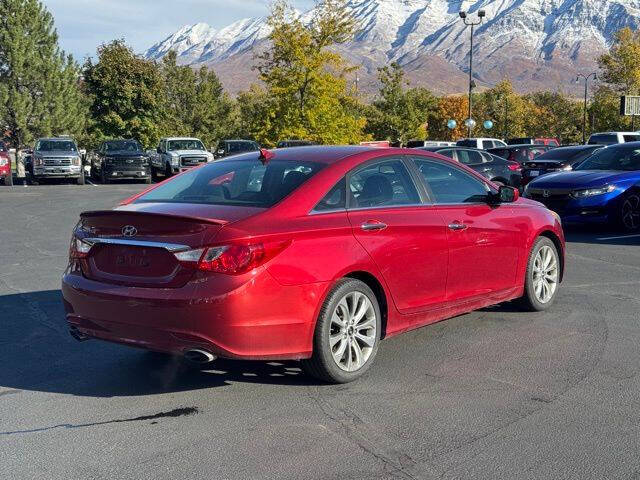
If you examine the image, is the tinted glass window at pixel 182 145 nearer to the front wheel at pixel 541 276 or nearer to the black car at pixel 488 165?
the black car at pixel 488 165

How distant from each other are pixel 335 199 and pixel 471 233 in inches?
57.7

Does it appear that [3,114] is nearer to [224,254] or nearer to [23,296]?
[23,296]

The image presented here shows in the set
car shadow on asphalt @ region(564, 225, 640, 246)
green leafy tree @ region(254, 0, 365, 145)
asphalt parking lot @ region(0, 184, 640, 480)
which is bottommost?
asphalt parking lot @ region(0, 184, 640, 480)

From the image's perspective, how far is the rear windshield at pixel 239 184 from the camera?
5273mm

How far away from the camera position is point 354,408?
4777 millimetres

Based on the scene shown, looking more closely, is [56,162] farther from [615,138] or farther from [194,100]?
[194,100]

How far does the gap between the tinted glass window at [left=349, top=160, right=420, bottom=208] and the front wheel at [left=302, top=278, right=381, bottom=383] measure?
25.7 inches

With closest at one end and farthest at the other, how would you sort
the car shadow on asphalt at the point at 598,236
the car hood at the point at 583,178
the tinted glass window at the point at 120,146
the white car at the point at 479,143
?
the car shadow on asphalt at the point at 598,236, the car hood at the point at 583,178, the tinted glass window at the point at 120,146, the white car at the point at 479,143

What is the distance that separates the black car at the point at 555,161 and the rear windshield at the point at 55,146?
1831 centimetres

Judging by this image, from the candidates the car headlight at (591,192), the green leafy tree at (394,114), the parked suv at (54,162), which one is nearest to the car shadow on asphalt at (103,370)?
the car headlight at (591,192)

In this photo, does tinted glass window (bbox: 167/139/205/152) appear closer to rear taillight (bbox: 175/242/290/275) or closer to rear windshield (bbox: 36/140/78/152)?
rear windshield (bbox: 36/140/78/152)

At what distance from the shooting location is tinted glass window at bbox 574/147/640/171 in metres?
14.3

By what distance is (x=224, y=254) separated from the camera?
4672 mm

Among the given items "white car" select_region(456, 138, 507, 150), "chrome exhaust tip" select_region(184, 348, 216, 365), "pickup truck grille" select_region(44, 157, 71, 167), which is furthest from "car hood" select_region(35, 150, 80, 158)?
"chrome exhaust tip" select_region(184, 348, 216, 365)
